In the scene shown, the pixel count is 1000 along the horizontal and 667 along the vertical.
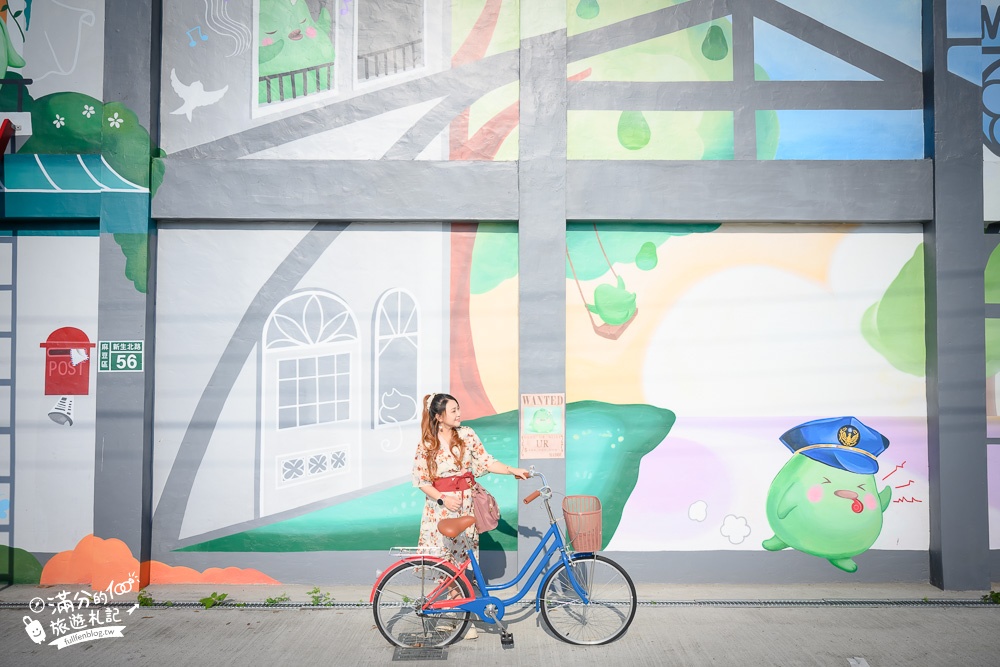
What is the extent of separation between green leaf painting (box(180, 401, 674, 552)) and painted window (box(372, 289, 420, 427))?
0.63 metres

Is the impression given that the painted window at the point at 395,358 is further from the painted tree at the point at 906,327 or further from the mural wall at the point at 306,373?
the painted tree at the point at 906,327

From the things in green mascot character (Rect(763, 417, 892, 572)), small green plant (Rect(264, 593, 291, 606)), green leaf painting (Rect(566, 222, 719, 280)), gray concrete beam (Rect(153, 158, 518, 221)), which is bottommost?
small green plant (Rect(264, 593, 291, 606))

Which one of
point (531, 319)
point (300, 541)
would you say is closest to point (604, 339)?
point (531, 319)

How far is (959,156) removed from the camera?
20.3ft

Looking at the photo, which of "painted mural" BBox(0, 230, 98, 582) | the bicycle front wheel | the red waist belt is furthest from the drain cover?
"painted mural" BBox(0, 230, 98, 582)

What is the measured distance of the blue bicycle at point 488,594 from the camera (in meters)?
4.82

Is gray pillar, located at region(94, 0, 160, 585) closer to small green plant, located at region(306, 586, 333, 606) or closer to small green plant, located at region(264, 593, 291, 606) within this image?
small green plant, located at region(264, 593, 291, 606)

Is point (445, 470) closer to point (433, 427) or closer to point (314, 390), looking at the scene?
point (433, 427)

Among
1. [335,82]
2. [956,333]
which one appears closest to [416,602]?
[335,82]

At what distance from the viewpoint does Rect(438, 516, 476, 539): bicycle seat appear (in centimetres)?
462

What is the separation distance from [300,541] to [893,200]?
6373 mm

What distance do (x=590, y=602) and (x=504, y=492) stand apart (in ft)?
5.19

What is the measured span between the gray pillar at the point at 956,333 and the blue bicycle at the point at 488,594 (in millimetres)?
3322

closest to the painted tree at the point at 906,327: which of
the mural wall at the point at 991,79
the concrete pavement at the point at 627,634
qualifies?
the mural wall at the point at 991,79
